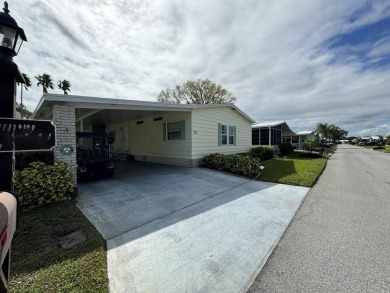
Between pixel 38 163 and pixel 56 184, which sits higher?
pixel 38 163

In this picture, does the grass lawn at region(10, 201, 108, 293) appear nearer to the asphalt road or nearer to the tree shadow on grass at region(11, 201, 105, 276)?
the tree shadow on grass at region(11, 201, 105, 276)

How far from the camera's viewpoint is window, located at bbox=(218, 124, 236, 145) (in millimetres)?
12398

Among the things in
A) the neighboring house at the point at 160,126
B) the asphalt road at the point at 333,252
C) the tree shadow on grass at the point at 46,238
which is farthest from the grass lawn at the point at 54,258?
the neighboring house at the point at 160,126

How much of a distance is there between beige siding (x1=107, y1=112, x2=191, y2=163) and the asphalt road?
6.69m

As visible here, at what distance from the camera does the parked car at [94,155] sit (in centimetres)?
730

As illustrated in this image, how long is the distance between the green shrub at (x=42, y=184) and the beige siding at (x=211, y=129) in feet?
20.1

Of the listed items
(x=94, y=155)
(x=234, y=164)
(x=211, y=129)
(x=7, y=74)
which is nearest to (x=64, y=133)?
(x=94, y=155)

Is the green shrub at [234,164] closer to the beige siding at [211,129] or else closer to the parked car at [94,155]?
the beige siding at [211,129]

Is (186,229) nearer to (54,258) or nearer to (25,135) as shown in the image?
(54,258)

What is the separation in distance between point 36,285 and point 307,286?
3306 mm

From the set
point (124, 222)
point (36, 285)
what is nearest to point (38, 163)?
point (124, 222)

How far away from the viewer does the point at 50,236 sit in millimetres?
3447

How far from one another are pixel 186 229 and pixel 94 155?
5570 millimetres

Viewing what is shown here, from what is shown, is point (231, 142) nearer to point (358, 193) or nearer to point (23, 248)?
point (358, 193)
